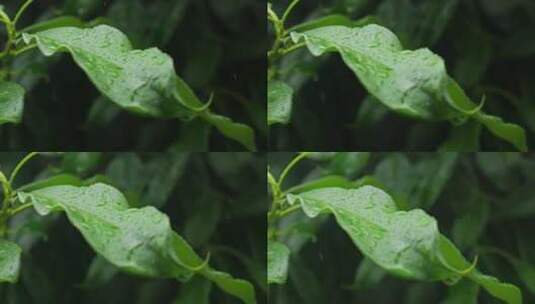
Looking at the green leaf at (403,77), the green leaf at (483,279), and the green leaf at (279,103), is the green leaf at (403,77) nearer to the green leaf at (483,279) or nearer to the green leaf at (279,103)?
the green leaf at (279,103)

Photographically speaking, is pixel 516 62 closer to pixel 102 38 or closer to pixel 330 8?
pixel 330 8

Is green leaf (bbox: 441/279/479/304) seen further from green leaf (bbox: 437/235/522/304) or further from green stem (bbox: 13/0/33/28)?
green stem (bbox: 13/0/33/28)

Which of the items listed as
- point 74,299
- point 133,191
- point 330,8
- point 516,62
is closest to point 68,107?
point 133,191

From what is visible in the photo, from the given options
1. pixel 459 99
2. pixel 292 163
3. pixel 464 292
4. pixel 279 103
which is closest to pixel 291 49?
pixel 279 103

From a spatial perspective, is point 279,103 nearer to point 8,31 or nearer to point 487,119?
point 487,119

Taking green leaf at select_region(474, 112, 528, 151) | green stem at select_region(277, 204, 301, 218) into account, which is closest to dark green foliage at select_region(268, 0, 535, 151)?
green leaf at select_region(474, 112, 528, 151)

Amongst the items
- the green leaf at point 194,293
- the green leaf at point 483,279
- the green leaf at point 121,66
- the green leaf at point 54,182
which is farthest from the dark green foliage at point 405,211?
the green leaf at point 54,182
